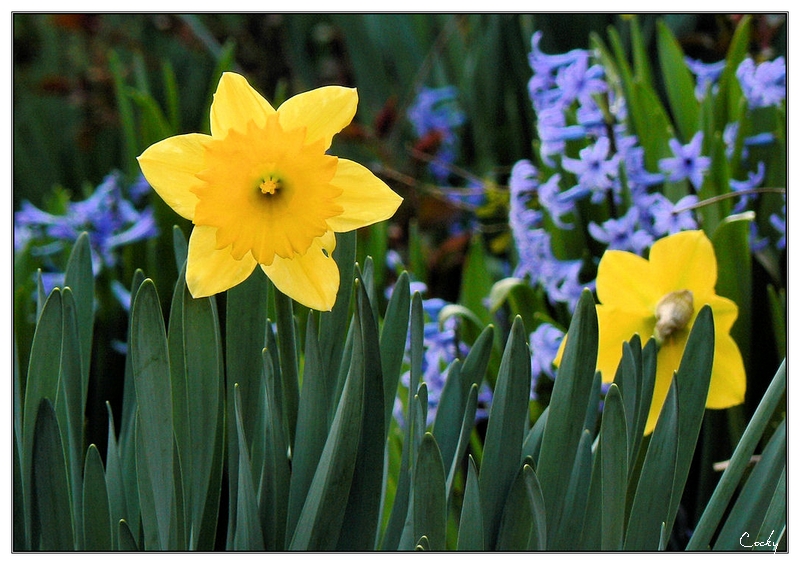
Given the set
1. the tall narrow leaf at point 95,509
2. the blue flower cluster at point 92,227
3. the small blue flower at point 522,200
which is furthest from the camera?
the blue flower cluster at point 92,227

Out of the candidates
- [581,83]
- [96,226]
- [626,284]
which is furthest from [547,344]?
[96,226]

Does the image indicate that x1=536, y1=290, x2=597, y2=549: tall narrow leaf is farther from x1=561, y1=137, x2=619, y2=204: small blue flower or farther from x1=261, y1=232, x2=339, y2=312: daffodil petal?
x1=561, y1=137, x2=619, y2=204: small blue flower

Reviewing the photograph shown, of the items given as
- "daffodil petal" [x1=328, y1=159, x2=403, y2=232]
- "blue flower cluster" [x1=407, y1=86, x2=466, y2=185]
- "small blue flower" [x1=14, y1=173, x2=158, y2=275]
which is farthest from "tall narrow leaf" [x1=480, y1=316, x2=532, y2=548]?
"blue flower cluster" [x1=407, y1=86, x2=466, y2=185]

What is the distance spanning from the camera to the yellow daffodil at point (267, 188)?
17.4 inches

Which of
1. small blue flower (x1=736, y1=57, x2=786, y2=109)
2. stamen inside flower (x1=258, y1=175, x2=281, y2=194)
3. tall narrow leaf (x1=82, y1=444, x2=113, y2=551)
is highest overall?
small blue flower (x1=736, y1=57, x2=786, y2=109)

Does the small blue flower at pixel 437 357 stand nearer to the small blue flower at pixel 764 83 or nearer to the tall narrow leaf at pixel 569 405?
the tall narrow leaf at pixel 569 405

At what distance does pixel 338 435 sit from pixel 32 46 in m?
2.23

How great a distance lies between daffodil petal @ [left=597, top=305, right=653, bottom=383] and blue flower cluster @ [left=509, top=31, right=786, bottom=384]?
0.67 ft

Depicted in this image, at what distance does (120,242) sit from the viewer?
3.90 feet

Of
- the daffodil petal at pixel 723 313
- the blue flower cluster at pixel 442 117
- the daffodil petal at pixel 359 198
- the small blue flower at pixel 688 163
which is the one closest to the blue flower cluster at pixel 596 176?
the small blue flower at pixel 688 163

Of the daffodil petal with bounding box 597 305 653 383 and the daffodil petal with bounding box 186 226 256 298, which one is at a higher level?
the daffodil petal with bounding box 186 226 256 298

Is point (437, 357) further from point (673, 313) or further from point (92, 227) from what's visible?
Result: point (92, 227)

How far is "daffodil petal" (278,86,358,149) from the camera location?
1.46ft
